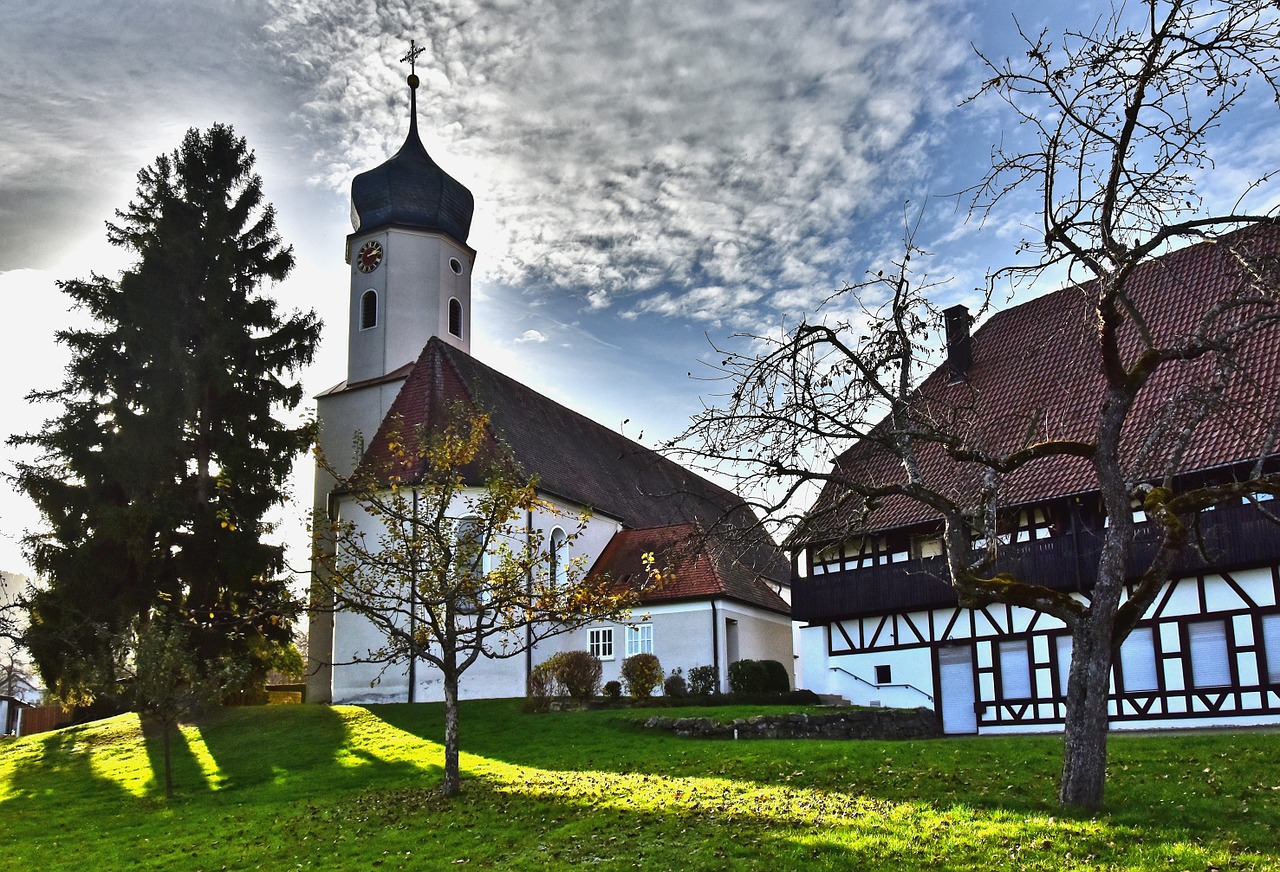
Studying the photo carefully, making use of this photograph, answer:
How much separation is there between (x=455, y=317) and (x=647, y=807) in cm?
2747

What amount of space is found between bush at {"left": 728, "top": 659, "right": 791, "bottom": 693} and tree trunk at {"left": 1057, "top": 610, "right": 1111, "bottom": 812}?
51.1 feet

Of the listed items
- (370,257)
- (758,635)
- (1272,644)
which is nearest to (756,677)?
(758,635)

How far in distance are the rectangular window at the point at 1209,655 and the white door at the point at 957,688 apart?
184 inches

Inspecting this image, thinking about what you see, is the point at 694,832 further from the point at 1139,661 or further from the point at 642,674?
the point at 642,674

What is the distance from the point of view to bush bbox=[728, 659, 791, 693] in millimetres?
26578

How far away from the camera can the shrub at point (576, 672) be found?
25.8 m

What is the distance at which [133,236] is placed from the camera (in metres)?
29.5

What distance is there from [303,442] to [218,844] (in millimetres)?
16557

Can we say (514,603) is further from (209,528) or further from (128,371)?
(128,371)

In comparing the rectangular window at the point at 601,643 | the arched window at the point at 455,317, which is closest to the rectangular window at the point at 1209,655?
the rectangular window at the point at 601,643

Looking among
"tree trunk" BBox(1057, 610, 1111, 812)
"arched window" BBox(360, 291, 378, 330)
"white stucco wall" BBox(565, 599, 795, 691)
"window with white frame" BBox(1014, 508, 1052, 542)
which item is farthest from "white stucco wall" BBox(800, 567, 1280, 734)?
"arched window" BBox(360, 291, 378, 330)

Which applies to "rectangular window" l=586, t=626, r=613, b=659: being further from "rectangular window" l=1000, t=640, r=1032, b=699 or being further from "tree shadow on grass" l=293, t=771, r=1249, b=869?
"tree shadow on grass" l=293, t=771, r=1249, b=869

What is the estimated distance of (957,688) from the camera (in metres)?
24.2

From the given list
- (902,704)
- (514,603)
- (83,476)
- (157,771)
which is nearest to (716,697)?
(902,704)
